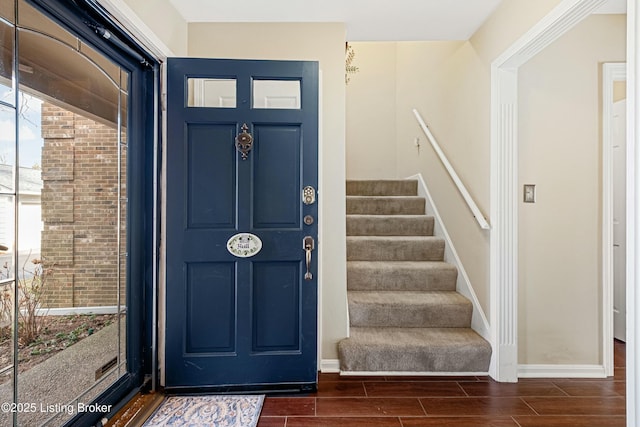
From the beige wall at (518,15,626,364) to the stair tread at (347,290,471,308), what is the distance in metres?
0.48

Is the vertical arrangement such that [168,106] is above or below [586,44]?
below

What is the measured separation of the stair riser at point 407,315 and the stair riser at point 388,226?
0.92 m

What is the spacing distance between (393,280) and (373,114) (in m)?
2.57

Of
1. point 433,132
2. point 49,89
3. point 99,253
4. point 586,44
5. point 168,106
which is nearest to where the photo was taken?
point 49,89

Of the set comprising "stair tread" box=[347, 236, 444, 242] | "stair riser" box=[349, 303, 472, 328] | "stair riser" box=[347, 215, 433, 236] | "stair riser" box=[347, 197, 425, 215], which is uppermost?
"stair riser" box=[347, 197, 425, 215]

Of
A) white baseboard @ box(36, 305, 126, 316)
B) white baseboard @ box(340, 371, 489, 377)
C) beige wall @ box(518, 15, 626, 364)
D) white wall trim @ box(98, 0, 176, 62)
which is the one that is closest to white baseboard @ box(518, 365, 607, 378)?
beige wall @ box(518, 15, 626, 364)

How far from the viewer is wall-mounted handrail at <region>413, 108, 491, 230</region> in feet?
7.72

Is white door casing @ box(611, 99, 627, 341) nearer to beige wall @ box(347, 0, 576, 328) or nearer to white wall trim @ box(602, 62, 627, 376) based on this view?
white wall trim @ box(602, 62, 627, 376)

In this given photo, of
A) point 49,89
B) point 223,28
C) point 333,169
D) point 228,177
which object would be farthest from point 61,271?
point 223,28

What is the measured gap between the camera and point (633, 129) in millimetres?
1289

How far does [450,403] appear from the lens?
6.47ft

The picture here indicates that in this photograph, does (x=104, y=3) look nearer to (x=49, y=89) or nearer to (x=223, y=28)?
(x=49, y=89)

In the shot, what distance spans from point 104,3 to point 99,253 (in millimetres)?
1189

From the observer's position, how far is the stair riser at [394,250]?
304 cm
